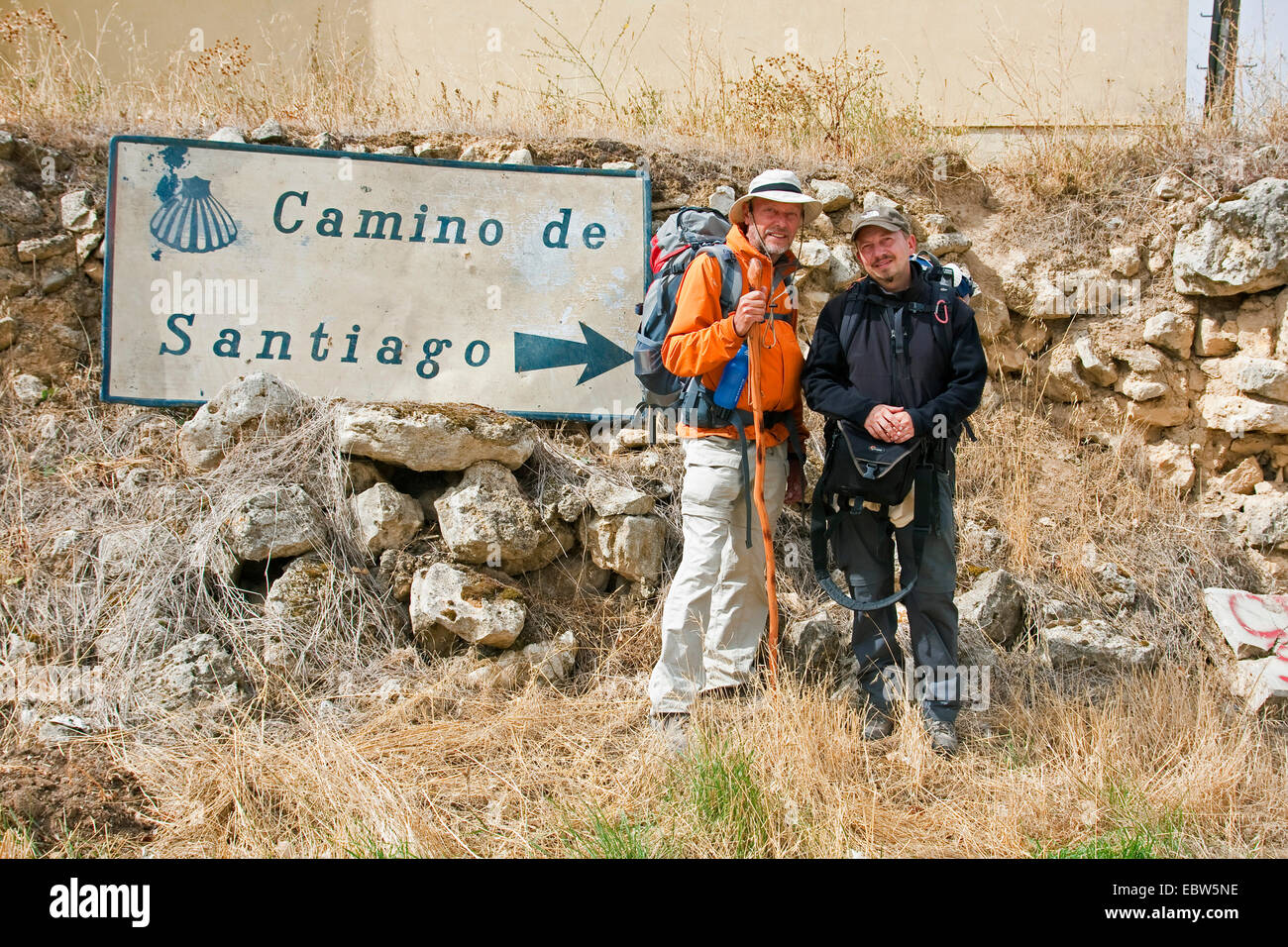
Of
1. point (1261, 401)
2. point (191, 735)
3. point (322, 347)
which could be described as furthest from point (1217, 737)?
point (322, 347)

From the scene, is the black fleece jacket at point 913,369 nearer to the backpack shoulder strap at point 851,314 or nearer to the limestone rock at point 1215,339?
the backpack shoulder strap at point 851,314

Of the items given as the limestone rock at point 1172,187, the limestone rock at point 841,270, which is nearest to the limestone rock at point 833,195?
the limestone rock at point 841,270

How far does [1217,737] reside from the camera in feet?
11.6

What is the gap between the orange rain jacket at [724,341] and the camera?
11.1 feet

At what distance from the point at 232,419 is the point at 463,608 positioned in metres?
1.49

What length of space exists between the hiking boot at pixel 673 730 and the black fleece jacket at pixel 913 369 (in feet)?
4.19

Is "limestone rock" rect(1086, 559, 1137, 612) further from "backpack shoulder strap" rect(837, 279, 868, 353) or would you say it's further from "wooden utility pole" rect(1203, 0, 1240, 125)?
"wooden utility pole" rect(1203, 0, 1240, 125)

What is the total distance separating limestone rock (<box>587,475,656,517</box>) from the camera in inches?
174

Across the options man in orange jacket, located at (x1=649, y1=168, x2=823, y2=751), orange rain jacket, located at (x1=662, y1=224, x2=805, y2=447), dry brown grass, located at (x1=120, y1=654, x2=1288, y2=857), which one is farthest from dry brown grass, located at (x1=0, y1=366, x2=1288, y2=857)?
orange rain jacket, located at (x1=662, y1=224, x2=805, y2=447)

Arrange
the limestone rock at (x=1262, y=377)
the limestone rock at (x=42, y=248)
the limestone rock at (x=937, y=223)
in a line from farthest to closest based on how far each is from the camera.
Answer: the limestone rock at (x=937, y=223), the limestone rock at (x=1262, y=377), the limestone rock at (x=42, y=248)

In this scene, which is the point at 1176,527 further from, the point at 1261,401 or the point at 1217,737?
the point at 1217,737

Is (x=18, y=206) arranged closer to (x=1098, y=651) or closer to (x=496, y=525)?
(x=496, y=525)

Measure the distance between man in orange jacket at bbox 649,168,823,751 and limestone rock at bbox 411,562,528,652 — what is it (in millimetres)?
827

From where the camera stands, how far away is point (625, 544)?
4371mm
